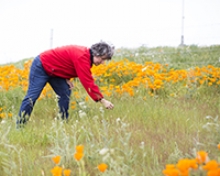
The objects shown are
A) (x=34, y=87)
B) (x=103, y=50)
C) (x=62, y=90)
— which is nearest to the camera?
(x=103, y=50)

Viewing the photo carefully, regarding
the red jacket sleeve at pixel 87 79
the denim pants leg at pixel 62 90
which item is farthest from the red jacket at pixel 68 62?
the denim pants leg at pixel 62 90

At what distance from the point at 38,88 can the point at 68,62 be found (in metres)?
0.49

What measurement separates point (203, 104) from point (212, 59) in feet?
17.1

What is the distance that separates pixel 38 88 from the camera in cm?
415

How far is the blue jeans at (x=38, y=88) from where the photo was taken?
161 inches

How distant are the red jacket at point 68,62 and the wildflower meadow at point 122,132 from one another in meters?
0.39

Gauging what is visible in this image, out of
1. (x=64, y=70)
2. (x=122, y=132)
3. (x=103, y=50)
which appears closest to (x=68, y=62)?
(x=64, y=70)

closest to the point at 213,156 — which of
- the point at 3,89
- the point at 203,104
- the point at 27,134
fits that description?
the point at 27,134

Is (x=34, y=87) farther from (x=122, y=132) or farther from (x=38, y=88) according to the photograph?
(x=122, y=132)

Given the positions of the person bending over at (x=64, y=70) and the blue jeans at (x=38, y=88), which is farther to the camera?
the blue jeans at (x=38, y=88)

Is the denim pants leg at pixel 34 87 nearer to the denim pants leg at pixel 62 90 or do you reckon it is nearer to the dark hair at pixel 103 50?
the denim pants leg at pixel 62 90

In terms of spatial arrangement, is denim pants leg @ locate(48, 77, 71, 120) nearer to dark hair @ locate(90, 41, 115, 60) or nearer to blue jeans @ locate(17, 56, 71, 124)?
blue jeans @ locate(17, 56, 71, 124)

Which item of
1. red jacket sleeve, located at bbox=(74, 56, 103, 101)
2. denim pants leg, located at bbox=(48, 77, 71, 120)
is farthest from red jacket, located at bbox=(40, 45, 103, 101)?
denim pants leg, located at bbox=(48, 77, 71, 120)

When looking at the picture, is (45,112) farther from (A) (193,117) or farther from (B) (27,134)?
(A) (193,117)
